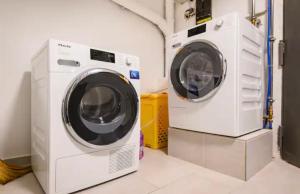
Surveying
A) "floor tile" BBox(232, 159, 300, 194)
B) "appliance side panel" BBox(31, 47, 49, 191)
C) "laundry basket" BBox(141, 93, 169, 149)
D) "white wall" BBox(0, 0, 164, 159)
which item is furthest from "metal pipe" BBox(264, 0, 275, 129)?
"appliance side panel" BBox(31, 47, 49, 191)

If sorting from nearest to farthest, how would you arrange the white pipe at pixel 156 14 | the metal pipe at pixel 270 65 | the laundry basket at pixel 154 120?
the metal pipe at pixel 270 65 < the laundry basket at pixel 154 120 < the white pipe at pixel 156 14

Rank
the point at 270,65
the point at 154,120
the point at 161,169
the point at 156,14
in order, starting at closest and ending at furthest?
1. the point at 161,169
2. the point at 270,65
3. the point at 154,120
4. the point at 156,14

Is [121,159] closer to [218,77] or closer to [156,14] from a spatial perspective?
[218,77]

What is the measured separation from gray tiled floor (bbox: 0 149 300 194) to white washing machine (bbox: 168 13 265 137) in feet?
0.94

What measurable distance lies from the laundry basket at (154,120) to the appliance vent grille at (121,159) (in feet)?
1.98

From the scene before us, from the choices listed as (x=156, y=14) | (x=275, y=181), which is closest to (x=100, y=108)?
(x=275, y=181)

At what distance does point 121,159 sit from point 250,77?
1044mm

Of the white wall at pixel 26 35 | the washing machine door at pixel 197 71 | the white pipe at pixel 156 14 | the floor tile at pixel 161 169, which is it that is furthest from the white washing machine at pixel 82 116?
the white pipe at pixel 156 14

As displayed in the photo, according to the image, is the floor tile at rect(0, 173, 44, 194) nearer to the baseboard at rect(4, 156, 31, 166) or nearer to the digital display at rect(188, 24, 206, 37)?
the baseboard at rect(4, 156, 31, 166)

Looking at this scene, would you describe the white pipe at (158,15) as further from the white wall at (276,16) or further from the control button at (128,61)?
the control button at (128,61)

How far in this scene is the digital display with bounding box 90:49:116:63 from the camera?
3.34 feet

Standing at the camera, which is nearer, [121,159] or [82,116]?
[82,116]

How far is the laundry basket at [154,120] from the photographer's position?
1755 mm

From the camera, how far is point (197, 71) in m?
1.39
